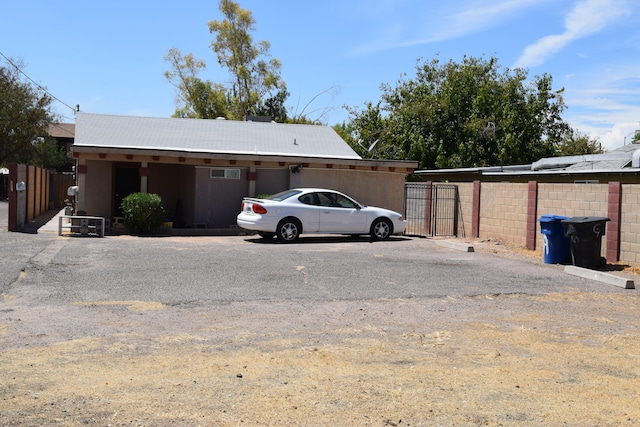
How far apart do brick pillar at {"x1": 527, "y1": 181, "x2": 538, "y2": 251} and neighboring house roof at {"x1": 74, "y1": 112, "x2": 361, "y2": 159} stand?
840 cm

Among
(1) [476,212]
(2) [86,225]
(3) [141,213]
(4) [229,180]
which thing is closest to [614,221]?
(1) [476,212]

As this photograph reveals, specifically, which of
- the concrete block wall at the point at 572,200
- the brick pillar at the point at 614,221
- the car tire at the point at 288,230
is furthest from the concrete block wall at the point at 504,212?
the car tire at the point at 288,230

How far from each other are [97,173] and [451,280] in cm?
1414

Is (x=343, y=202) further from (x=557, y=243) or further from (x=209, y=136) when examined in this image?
(x=209, y=136)

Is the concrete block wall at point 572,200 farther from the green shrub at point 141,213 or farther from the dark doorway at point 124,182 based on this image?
the dark doorway at point 124,182

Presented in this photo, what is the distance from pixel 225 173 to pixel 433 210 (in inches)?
273

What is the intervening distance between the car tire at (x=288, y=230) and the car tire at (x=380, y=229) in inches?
87.7

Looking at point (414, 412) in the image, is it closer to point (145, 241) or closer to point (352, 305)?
point (352, 305)

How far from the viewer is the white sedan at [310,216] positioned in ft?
56.5

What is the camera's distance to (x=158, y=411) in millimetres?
4762

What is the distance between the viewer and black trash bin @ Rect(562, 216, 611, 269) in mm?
13547

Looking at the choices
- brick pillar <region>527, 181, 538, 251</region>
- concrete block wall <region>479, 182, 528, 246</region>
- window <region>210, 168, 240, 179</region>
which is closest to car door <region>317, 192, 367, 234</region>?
concrete block wall <region>479, 182, 528, 246</region>

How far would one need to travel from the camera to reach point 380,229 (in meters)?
18.6

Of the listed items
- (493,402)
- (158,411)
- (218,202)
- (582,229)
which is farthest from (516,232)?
(158,411)
